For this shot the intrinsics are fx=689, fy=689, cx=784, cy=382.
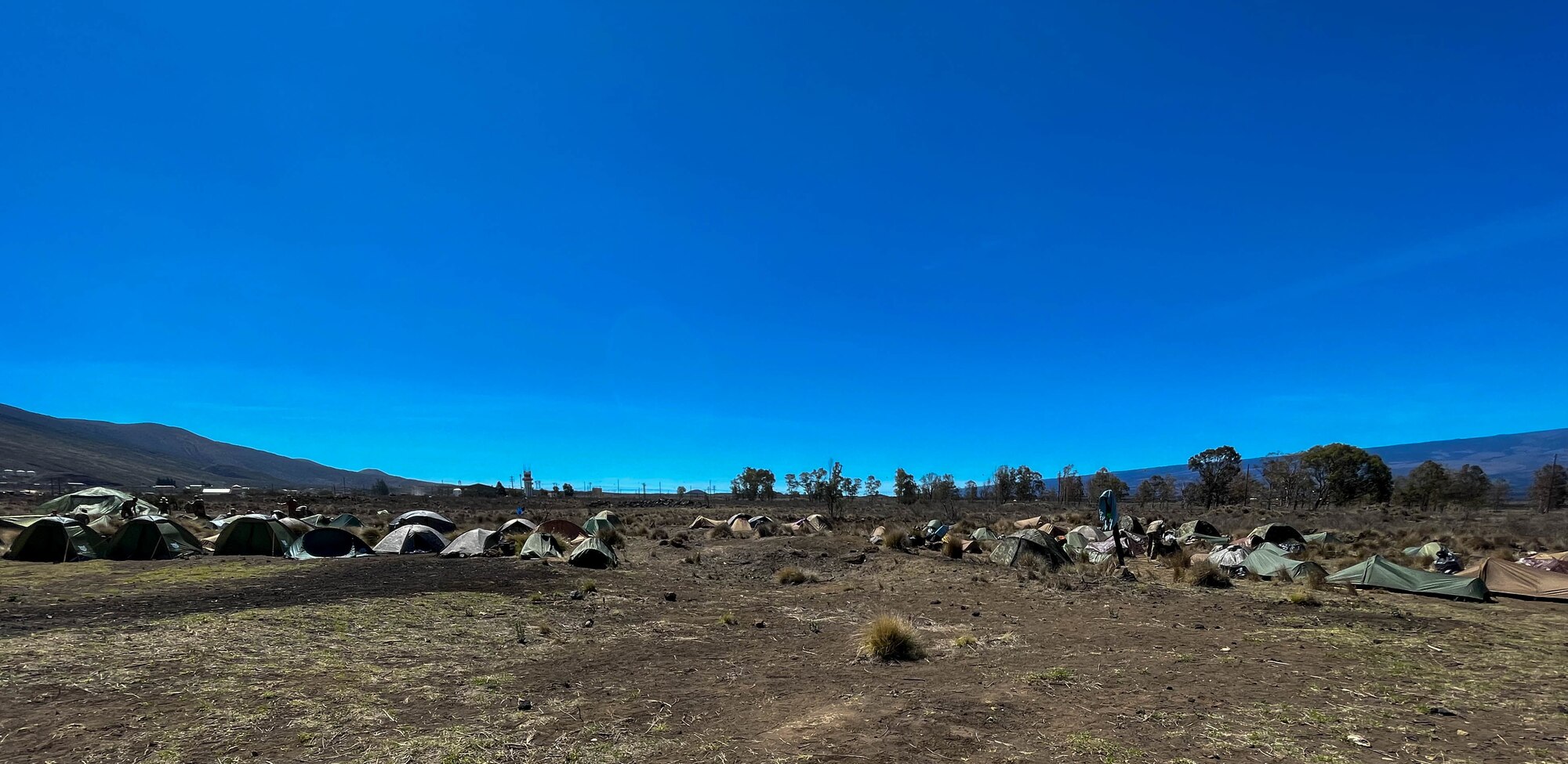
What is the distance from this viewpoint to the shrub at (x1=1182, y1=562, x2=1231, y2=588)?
63.4 ft

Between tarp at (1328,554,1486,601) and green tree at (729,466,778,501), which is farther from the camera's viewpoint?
green tree at (729,466,778,501)

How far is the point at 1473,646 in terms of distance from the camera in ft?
36.1

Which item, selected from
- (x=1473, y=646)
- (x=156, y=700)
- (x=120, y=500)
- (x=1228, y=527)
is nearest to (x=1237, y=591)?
(x=1473, y=646)

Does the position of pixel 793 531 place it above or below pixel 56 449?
below

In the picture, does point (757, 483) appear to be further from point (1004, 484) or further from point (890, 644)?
point (890, 644)

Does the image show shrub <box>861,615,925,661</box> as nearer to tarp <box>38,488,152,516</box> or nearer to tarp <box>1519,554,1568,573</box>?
tarp <box>1519,554,1568,573</box>

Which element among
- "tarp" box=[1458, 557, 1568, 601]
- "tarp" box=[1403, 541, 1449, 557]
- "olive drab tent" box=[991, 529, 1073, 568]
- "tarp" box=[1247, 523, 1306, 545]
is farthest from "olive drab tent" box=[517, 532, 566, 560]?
"tarp" box=[1403, 541, 1449, 557]

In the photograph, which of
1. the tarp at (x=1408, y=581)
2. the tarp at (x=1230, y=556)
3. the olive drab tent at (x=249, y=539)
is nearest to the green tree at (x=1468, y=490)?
the tarp at (x=1230, y=556)

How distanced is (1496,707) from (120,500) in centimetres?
5825

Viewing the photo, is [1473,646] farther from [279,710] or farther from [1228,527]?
[1228,527]

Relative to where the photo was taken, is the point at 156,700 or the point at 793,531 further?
the point at 793,531

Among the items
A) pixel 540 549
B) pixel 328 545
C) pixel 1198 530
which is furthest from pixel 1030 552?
pixel 328 545

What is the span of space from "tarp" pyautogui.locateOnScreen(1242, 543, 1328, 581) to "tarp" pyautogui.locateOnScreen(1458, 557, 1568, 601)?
324 centimetres

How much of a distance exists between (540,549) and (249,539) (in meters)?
11.3
